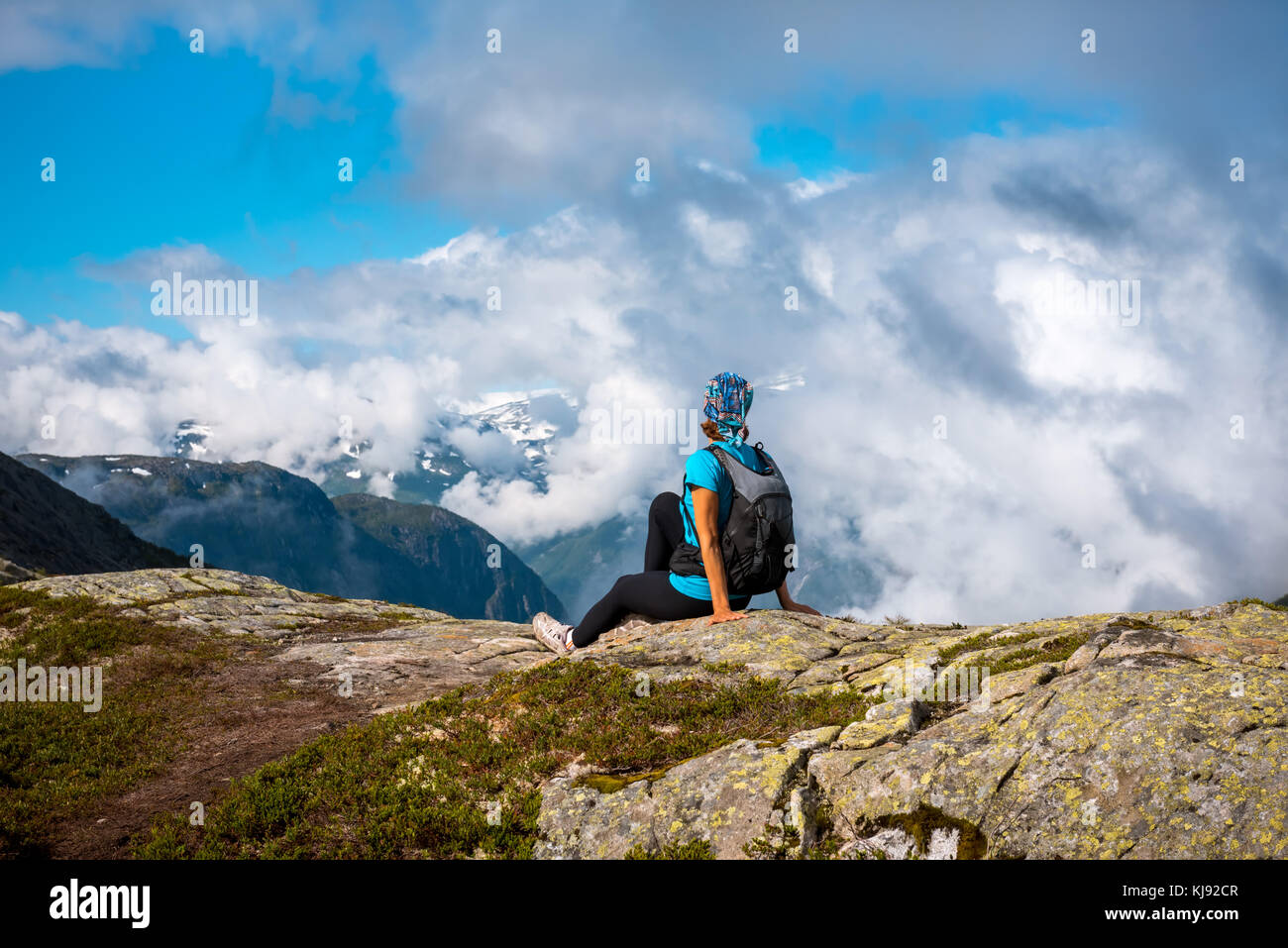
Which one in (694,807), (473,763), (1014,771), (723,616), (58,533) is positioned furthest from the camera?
(58,533)

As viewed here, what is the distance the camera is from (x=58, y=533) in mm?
104938

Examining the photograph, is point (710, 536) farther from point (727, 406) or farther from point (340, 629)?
point (340, 629)

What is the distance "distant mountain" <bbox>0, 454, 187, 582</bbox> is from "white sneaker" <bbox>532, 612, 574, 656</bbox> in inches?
Answer: 3211

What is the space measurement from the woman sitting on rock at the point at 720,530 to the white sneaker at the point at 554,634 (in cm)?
265

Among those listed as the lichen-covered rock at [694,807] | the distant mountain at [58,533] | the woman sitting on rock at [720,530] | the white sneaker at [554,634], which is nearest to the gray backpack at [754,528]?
the woman sitting on rock at [720,530]

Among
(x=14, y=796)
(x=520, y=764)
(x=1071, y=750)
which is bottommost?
(x=14, y=796)

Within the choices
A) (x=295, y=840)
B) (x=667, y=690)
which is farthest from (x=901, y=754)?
(x=295, y=840)

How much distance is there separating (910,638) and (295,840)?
11.6m

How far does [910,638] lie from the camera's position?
623 inches

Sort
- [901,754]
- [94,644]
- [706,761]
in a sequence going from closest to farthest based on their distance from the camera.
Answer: [901,754], [706,761], [94,644]

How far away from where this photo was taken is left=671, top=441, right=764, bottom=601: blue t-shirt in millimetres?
13555

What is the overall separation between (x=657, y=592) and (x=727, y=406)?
3910mm

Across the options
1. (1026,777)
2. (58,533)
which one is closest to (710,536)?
(1026,777)
